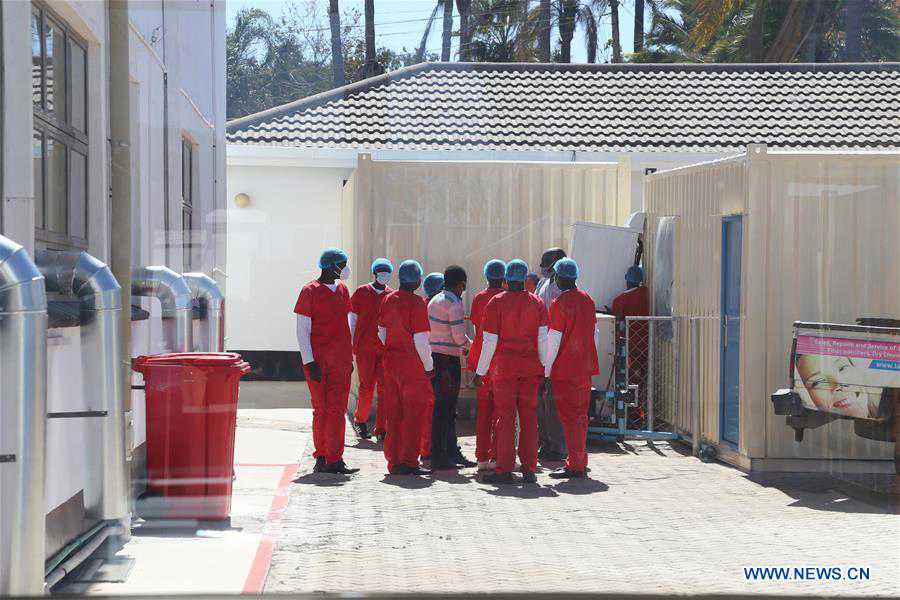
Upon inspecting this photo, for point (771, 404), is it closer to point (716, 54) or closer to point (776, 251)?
point (776, 251)

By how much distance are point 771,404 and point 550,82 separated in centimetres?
942

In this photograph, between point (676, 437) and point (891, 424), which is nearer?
point (891, 424)

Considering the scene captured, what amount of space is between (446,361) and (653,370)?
255 cm

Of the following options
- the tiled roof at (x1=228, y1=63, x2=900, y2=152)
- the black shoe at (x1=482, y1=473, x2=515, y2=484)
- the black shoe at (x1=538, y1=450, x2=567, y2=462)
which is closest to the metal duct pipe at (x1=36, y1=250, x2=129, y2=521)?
the black shoe at (x1=482, y1=473, x2=515, y2=484)

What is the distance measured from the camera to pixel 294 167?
16.9m

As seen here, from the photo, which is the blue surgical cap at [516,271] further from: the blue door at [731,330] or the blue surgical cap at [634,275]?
the blue surgical cap at [634,275]

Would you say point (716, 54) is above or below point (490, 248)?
above

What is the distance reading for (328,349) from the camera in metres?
9.29

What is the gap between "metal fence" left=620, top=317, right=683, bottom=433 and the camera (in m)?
11.2

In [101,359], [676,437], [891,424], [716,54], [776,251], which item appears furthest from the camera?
[716,54]

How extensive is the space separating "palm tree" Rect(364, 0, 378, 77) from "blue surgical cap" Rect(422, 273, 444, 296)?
7.53 ft

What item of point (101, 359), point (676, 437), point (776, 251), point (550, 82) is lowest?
point (676, 437)

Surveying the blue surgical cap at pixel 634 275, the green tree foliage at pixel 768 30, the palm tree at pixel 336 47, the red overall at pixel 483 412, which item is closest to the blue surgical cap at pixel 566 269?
the red overall at pixel 483 412

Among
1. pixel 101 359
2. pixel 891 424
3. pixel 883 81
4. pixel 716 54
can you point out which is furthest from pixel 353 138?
pixel 101 359
